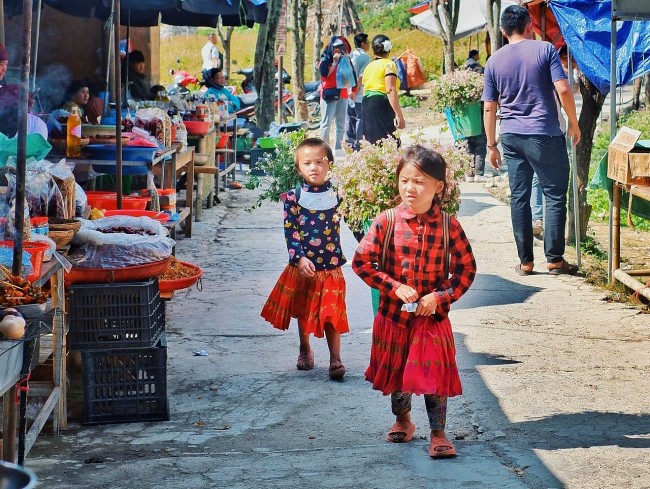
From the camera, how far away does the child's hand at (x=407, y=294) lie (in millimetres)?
4832

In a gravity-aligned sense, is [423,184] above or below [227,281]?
above

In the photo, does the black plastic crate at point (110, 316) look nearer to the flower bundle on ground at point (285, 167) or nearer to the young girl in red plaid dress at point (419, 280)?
the young girl in red plaid dress at point (419, 280)

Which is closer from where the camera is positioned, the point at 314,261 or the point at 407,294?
the point at 407,294

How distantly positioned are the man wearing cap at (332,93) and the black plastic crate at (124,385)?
1272 centimetres

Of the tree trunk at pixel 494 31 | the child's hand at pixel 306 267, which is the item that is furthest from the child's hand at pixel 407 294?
the tree trunk at pixel 494 31

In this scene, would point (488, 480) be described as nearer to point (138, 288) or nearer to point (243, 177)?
point (138, 288)

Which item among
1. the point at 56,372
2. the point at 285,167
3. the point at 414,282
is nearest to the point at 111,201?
the point at 285,167

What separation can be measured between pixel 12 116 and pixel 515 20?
419 centimetres

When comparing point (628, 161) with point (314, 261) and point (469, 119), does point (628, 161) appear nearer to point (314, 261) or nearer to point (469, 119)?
point (314, 261)

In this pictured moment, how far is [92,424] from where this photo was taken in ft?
17.9

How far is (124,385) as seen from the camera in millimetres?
5531

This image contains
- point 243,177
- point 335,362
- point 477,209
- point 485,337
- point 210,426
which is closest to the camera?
point 210,426

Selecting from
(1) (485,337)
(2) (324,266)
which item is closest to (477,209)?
(1) (485,337)

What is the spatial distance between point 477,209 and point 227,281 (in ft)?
15.8
